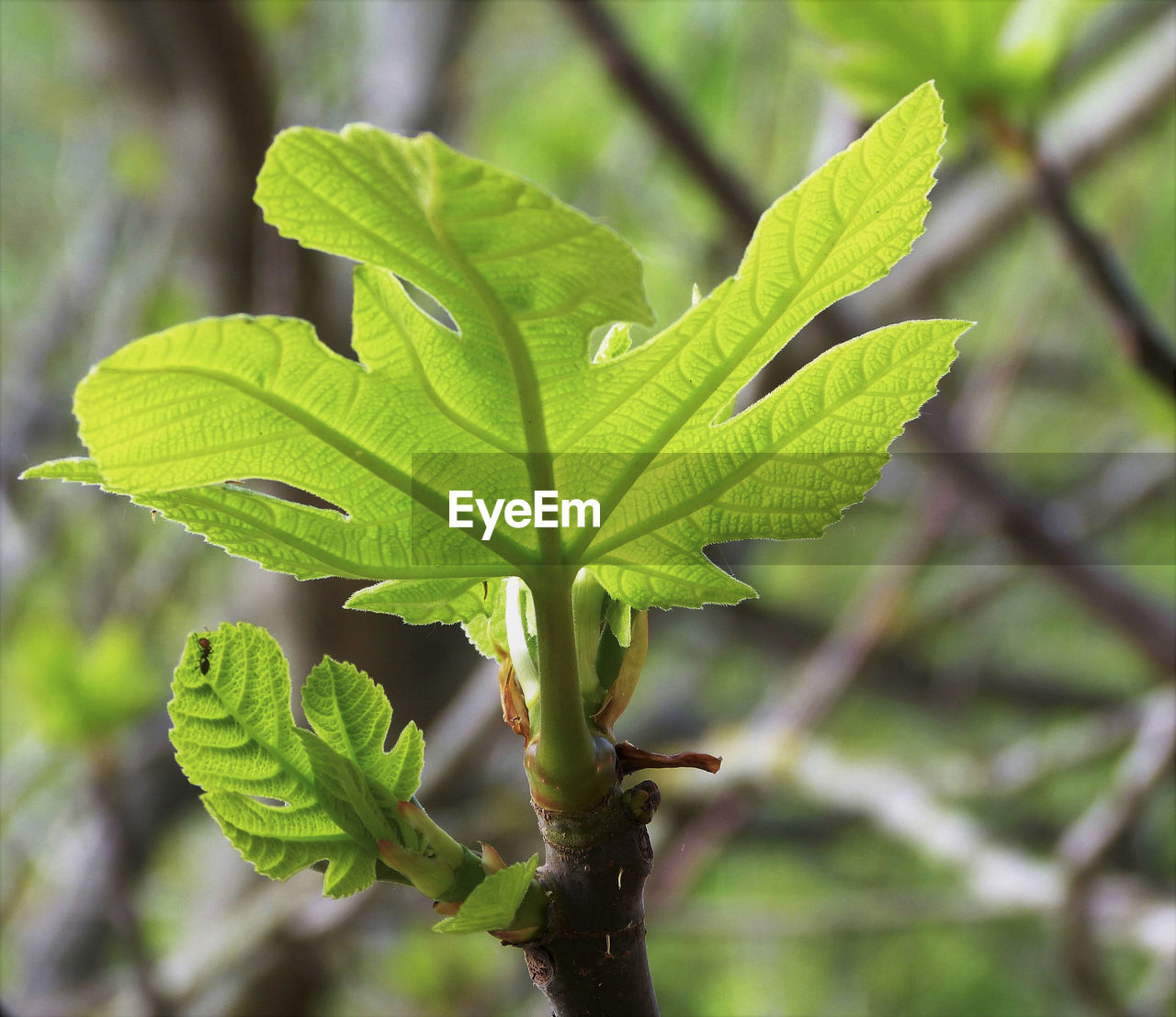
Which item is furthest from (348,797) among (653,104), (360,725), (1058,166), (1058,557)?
(1058,166)

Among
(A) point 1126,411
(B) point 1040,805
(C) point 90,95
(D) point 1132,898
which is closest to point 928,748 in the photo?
(B) point 1040,805

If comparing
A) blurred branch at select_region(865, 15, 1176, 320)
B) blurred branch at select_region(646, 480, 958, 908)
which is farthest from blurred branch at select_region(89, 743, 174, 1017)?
blurred branch at select_region(865, 15, 1176, 320)

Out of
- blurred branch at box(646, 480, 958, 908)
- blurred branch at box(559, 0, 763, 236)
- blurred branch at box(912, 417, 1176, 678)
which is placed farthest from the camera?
blurred branch at box(646, 480, 958, 908)

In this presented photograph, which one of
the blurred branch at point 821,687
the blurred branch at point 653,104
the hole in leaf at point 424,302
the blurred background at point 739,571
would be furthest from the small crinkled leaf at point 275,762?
the blurred branch at point 821,687

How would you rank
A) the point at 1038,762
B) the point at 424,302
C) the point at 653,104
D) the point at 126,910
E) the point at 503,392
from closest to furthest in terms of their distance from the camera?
the point at 503,392, the point at 653,104, the point at 126,910, the point at 1038,762, the point at 424,302

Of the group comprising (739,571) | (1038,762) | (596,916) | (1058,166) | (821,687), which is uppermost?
(1058,166)

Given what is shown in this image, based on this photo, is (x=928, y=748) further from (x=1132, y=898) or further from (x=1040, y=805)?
(x=1132, y=898)

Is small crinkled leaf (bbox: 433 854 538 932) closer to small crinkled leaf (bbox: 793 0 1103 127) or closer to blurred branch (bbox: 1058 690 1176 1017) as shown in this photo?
small crinkled leaf (bbox: 793 0 1103 127)

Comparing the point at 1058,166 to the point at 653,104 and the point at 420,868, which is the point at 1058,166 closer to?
the point at 653,104
